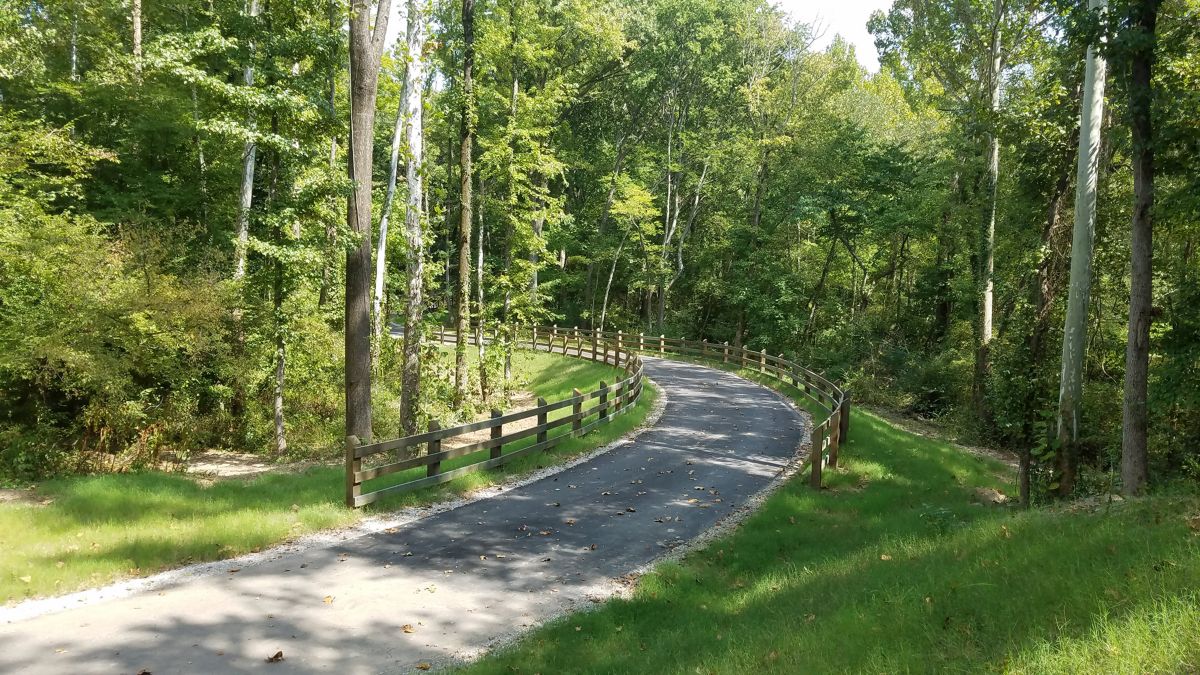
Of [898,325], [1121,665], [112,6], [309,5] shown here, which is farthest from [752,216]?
[1121,665]

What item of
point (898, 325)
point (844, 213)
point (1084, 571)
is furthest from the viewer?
point (898, 325)

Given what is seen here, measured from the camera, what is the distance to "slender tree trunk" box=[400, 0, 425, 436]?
580 inches

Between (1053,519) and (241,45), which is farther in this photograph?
(241,45)

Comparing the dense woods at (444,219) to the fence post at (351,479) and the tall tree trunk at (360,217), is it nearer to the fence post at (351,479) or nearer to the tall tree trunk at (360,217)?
the tall tree trunk at (360,217)

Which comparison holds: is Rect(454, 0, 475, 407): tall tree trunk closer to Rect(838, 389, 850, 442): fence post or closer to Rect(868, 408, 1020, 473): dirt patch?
Rect(838, 389, 850, 442): fence post

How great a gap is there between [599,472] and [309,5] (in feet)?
39.1

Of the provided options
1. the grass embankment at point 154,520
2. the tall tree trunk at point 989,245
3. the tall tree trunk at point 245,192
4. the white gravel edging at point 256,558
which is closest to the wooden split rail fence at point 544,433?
the grass embankment at point 154,520

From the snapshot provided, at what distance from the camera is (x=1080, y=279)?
396 inches

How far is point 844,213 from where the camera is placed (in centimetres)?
3122

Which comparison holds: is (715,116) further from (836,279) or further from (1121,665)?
(1121,665)

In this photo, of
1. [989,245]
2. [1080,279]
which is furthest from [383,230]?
[989,245]

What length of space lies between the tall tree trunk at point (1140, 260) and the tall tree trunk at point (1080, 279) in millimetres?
834

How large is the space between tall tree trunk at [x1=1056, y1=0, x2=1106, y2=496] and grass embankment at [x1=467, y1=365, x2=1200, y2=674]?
2687 mm

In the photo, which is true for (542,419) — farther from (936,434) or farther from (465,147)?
(936,434)
